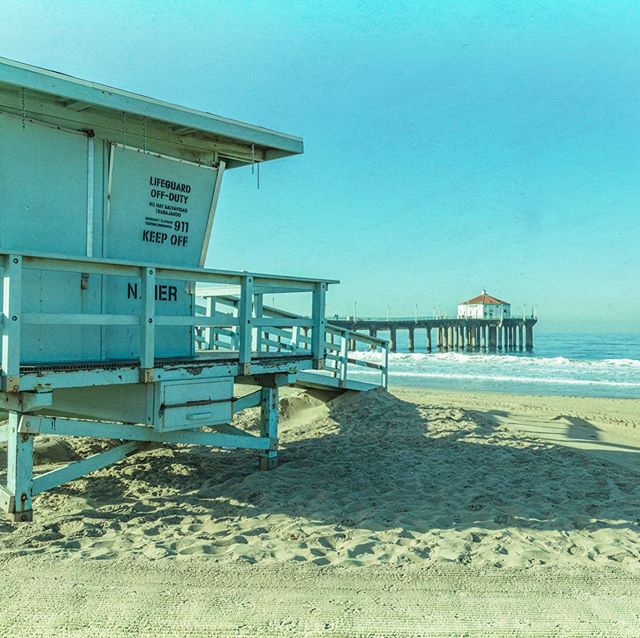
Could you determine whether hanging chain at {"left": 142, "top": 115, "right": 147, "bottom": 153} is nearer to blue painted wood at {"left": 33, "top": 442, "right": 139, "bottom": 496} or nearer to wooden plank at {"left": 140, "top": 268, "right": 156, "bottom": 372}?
wooden plank at {"left": 140, "top": 268, "right": 156, "bottom": 372}

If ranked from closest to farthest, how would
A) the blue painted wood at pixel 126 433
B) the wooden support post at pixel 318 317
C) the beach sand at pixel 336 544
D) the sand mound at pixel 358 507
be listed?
the beach sand at pixel 336 544, the sand mound at pixel 358 507, the blue painted wood at pixel 126 433, the wooden support post at pixel 318 317

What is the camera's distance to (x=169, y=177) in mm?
7090

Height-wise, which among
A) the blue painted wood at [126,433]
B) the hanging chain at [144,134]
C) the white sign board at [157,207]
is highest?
the hanging chain at [144,134]

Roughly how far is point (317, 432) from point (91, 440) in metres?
3.45

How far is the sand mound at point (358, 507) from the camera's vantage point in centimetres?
478

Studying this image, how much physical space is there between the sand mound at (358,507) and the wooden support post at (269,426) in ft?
0.73

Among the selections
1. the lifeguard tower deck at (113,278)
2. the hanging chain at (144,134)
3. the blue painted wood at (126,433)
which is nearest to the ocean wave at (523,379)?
the lifeguard tower deck at (113,278)

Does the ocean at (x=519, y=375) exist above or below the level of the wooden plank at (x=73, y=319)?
below

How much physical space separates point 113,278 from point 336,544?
3.67 m

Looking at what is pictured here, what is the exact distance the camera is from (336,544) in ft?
16.2

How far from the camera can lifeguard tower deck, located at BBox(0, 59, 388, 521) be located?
527 cm

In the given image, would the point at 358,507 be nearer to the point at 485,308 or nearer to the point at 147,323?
the point at 147,323

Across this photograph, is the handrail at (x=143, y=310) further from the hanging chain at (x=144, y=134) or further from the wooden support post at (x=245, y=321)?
the hanging chain at (x=144, y=134)

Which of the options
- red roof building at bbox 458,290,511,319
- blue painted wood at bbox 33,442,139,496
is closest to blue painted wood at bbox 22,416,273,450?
blue painted wood at bbox 33,442,139,496
